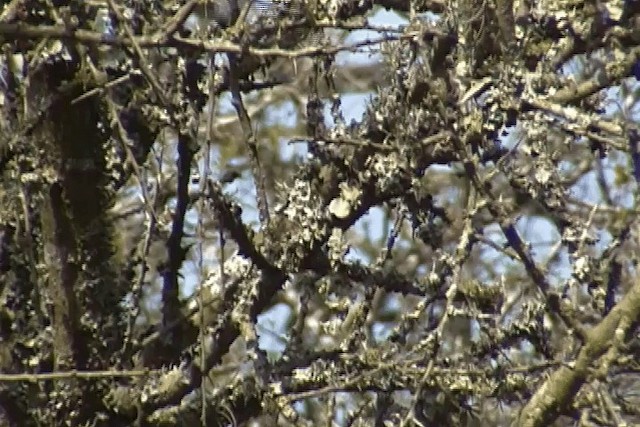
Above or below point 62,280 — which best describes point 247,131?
above

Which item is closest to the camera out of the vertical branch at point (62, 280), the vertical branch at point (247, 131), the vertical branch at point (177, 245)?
the vertical branch at point (247, 131)

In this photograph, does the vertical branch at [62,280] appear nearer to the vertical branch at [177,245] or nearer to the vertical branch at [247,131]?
the vertical branch at [177,245]

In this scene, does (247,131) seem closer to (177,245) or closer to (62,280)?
(177,245)

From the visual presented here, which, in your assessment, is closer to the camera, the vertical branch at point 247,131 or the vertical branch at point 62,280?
the vertical branch at point 247,131

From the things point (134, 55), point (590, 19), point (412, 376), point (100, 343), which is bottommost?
point (412, 376)

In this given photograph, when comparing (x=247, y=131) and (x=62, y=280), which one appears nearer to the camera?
(x=247, y=131)

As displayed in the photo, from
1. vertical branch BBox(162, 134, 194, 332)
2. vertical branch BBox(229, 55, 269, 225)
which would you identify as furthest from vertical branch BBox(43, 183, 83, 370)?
vertical branch BBox(229, 55, 269, 225)

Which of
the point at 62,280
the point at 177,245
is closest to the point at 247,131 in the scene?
the point at 177,245

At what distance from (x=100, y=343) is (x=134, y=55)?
0.69 meters

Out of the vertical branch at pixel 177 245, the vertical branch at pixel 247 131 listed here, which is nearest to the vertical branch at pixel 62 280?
the vertical branch at pixel 177 245

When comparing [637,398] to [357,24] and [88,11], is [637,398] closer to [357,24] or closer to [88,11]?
[357,24]

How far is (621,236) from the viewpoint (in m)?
2.88

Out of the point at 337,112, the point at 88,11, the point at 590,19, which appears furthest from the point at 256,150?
the point at 590,19

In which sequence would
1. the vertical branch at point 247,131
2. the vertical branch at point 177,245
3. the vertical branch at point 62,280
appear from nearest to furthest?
the vertical branch at point 247,131, the vertical branch at point 177,245, the vertical branch at point 62,280
